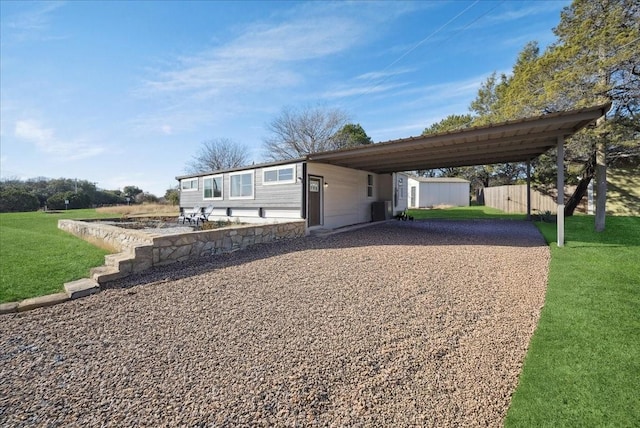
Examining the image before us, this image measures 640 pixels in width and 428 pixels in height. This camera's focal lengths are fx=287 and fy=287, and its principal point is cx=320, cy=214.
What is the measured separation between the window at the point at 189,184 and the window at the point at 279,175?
5901 millimetres

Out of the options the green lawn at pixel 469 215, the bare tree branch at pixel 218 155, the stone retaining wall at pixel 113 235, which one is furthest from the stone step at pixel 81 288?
the bare tree branch at pixel 218 155

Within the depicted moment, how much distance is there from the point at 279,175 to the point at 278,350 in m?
8.16

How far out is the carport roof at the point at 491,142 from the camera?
18.3 ft

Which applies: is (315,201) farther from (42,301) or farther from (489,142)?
(42,301)

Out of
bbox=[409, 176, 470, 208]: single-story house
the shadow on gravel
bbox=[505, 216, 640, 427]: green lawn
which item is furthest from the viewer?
bbox=[409, 176, 470, 208]: single-story house

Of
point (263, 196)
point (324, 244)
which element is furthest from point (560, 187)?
point (263, 196)

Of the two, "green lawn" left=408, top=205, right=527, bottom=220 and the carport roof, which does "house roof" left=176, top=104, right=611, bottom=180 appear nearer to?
the carport roof

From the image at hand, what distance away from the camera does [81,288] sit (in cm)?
411

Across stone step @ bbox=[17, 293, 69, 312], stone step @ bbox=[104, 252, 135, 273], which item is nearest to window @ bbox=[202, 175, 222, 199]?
stone step @ bbox=[104, 252, 135, 273]

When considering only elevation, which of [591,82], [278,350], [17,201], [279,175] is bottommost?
[278,350]

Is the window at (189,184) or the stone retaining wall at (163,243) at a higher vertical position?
the window at (189,184)

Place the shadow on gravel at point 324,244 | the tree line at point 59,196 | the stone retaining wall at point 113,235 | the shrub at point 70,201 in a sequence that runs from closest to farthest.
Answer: the shadow on gravel at point 324,244, the stone retaining wall at point 113,235, the tree line at point 59,196, the shrub at point 70,201

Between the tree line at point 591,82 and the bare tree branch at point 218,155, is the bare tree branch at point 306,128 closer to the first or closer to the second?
the bare tree branch at point 218,155

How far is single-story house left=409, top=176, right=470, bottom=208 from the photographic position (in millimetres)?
27188
